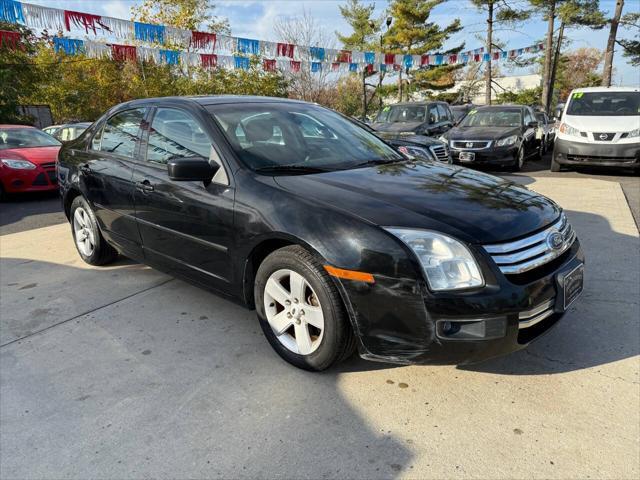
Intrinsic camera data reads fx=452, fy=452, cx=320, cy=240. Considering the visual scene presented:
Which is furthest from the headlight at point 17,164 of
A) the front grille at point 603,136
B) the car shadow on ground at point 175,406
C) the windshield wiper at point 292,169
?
the front grille at point 603,136

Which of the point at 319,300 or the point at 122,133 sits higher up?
the point at 122,133

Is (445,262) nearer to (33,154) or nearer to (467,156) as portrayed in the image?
(467,156)

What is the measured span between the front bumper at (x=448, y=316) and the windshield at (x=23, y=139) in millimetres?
9291

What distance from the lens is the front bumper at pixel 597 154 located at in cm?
857

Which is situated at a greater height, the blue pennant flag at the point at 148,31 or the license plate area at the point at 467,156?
the blue pennant flag at the point at 148,31

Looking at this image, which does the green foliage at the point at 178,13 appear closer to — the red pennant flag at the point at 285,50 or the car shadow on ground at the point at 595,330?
the red pennant flag at the point at 285,50

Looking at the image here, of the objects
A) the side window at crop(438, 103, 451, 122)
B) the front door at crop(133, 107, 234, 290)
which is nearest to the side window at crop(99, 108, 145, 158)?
the front door at crop(133, 107, 234, 290)

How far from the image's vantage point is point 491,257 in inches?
83.4

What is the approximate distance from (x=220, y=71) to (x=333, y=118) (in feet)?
76.6

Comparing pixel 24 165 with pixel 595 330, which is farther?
pixel 24 165

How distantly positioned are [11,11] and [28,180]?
4.25 meters

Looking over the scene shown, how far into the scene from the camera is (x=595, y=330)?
2949mm

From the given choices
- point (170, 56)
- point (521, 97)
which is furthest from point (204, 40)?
point (521, 97)

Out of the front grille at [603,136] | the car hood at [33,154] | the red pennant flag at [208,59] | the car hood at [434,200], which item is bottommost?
the front grille at [603,136]
